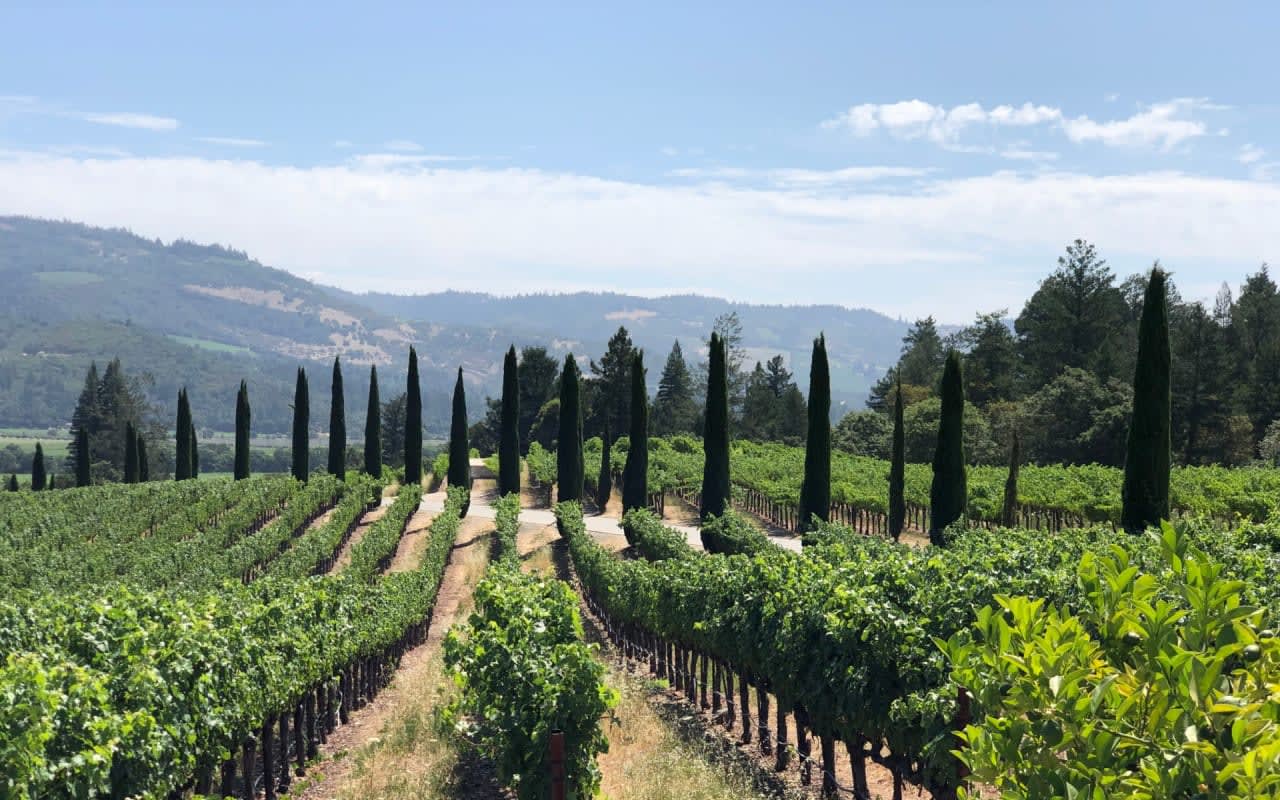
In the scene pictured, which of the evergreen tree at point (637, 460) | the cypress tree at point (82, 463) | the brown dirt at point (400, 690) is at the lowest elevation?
the cypress tree at point (82, 463)

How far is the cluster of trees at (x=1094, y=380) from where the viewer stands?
177 ft

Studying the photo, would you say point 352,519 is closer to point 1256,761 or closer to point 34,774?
point 34,774

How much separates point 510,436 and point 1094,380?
31.5 m

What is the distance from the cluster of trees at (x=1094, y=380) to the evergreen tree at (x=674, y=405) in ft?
70.6

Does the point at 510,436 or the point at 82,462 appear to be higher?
the point at 510,436

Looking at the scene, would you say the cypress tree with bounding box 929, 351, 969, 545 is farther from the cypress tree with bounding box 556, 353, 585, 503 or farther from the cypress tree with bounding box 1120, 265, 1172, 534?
the cypress tree with bounding box 556, 353, 585, 503

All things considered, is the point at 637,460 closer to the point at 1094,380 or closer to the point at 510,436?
the point at 510,436

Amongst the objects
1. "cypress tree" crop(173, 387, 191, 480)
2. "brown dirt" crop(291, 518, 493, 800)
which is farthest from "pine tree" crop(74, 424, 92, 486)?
"brown dirt" crop(291, 518, 493, 800)

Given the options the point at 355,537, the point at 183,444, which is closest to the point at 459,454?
the point at 355,537

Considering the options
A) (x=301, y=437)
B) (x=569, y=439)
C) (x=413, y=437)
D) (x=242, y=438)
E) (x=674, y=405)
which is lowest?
(x=242, y=438)

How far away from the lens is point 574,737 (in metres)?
11.5

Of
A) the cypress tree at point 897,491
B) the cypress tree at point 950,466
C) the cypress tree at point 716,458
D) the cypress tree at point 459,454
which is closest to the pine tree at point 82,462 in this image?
the cypress tree at point 459,454

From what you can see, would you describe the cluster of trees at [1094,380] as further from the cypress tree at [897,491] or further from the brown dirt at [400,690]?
the brown dirt at [400,690]

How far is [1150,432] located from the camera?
86.0 feet
